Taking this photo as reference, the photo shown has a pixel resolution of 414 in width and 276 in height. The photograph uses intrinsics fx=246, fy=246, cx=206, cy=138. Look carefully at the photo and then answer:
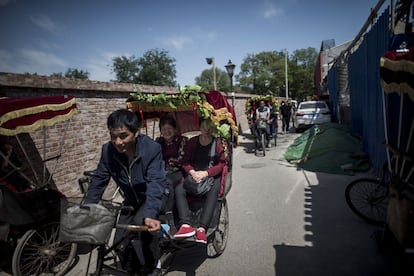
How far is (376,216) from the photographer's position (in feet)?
12.9

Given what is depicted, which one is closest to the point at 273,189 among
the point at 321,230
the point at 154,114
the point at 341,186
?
the point at 341,186

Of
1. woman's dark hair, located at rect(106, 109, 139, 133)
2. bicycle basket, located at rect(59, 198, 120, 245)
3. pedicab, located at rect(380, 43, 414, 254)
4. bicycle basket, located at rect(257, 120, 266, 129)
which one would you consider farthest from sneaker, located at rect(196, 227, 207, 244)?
bicycle basket, located at rect(257, 120, 266, 129)

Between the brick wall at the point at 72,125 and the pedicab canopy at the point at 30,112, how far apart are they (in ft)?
3.00

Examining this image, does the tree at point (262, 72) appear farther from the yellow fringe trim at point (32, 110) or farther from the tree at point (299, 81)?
the yellow fringe trim at point (32, 110)

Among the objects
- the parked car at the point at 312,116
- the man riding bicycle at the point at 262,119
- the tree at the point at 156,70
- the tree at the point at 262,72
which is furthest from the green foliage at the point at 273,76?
the man riding bicycle at the point at 262,119

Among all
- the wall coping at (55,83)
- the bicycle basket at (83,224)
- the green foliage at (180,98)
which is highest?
the wall coping at (55,83)

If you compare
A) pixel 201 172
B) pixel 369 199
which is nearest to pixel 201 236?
pixel 201 172

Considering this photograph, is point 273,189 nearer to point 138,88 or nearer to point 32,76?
point 138,88

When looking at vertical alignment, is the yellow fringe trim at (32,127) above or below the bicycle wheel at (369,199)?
above

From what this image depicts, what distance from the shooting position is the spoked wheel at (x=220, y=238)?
337 cm

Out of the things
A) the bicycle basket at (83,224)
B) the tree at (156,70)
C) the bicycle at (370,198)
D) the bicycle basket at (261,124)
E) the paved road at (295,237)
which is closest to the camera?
the bicycle basket at (83,224)

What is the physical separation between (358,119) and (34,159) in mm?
9327

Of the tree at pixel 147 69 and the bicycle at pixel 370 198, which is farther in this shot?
the tree at pixel 147 69

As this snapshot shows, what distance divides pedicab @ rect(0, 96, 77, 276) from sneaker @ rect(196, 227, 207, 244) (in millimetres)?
1723
